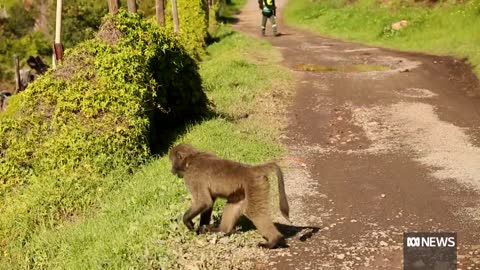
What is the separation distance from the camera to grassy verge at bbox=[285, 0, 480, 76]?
1845 centimetres

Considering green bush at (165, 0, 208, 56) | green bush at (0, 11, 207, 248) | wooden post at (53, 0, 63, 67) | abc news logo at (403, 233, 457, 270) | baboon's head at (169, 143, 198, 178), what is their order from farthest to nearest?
green bush at (165, 0, 208, 56) < wooden post at (53, 0, 63, 67) < green bush at (0, 11, 207, 248) < baboon's head at (169, 143, 198, 178) < abc news logo at (403, 233, 457, 270)

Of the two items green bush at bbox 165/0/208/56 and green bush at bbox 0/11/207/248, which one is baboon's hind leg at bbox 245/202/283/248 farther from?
green bush at bbox 165/0/208/56

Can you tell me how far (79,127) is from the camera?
8273mm

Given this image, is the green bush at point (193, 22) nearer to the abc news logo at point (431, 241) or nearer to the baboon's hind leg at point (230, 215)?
the baboon's hind leg at point (230, 215)

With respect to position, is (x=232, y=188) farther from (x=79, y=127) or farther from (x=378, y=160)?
(x=378, y=160)

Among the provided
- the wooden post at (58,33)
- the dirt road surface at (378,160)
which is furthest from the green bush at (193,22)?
the wooden post at (58,33)

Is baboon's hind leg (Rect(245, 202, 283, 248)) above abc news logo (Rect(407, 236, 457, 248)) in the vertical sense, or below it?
above

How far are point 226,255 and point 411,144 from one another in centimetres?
520

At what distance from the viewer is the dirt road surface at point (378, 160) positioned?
5.83 metres

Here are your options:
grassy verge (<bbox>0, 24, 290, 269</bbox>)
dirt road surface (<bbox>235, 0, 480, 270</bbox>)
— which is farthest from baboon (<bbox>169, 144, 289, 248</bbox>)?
dirt road surface (<bbox>235, 0, 480, 270</bbox>)

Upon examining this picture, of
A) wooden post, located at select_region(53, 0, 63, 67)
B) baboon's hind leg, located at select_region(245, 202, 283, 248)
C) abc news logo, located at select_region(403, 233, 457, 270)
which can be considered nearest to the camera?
abc news logo, located at select_region(403, 233, 457, 270)

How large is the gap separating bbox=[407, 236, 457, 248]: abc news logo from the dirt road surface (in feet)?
0.29

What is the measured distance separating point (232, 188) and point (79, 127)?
3.62 metres

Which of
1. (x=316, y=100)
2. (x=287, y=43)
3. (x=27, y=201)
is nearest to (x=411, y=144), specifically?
(x=316, y=100)
